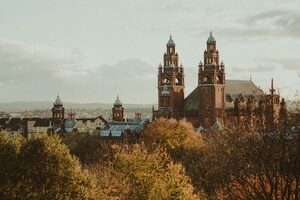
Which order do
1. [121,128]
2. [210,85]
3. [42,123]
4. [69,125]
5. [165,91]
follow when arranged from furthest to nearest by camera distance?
1. [42,123]
2. [69,125]
3. [121,128]
4. [165,91]
5. [210,85]

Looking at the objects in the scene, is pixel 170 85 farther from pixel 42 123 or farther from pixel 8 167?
pixel 8 167

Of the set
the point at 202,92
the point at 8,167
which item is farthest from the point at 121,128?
the point at 8,167

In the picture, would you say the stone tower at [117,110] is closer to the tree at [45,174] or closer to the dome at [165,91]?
the dome at [165,91]

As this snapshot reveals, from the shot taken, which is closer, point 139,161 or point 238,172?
point 238,172

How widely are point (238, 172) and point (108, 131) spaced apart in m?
107

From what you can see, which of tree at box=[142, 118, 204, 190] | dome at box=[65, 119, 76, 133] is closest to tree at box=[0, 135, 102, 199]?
tree at box=[142, 118, 204, 190]

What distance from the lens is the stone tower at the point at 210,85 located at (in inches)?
5463

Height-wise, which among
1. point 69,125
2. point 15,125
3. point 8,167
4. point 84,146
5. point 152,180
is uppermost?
point 69,125

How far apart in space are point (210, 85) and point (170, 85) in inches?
441

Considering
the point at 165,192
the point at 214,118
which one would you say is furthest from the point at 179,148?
the point at 165,192

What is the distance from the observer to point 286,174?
3441cm

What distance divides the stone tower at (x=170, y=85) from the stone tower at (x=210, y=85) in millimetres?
6917

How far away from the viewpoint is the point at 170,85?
478ft

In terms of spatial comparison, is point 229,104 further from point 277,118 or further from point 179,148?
point 277,118
